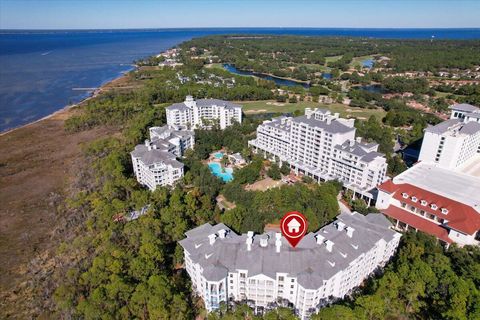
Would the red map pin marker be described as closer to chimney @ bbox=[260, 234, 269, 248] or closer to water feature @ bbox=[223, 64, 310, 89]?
chimney @ bbox=[260, 234, 269, 248]

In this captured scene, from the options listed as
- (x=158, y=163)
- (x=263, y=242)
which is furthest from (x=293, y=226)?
(x=158, y=163)

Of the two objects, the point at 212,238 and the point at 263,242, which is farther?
the point at 212,238

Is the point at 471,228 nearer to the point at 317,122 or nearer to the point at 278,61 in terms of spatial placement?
the point at 317,122

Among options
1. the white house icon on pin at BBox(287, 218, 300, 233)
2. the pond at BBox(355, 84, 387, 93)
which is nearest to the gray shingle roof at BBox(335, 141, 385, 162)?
the white house icon on pin at BBox(287, 218, 300, 233)

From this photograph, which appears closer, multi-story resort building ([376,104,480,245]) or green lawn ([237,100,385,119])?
multi-story resort building ([376,104,480,245])

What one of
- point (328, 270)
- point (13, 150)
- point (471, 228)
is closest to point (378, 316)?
point (328, 270)

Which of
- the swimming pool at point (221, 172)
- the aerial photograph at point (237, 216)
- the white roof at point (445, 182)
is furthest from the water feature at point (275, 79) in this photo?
the white roof at point (445, 182)

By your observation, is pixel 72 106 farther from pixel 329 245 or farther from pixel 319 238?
pixel 329 245

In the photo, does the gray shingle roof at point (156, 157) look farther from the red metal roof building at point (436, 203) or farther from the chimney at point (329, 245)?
the red metal roof building at point (436, 203)
